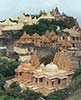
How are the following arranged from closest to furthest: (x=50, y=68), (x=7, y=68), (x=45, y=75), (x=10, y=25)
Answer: (x=45, y=75), (x=50, y=68), (x=7, y=68), (x=10, y=25)

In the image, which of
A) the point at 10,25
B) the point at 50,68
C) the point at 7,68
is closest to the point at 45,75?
the point at 50,68

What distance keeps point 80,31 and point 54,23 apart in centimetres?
348

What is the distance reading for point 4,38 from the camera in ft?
155

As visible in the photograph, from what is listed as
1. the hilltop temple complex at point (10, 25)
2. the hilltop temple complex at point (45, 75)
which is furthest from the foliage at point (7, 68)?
the hilltop temple complex at point (10, 25)

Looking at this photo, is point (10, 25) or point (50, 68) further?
point (10, 25)

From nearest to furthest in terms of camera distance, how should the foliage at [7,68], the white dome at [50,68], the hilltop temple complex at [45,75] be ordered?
the hilltop temple complex at [45,75] → the white dome at [50,68] → the foliage at [7,68]

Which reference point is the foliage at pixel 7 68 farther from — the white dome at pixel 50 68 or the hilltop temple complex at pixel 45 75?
the white dome at pixel 50 68

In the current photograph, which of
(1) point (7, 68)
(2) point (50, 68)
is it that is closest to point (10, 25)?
(1) point (7, 68)

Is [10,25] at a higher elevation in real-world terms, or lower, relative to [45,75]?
higher

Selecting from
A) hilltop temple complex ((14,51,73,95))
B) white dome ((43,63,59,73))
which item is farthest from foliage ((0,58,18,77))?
white dome ((43,63,59,73))

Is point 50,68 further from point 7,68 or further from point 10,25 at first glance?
point 10,25

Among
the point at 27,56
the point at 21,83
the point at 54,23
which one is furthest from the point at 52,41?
the point at 21,83

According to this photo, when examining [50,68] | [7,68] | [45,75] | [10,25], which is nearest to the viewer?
[45,75]

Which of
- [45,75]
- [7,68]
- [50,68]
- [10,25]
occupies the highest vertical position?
[10,25]
